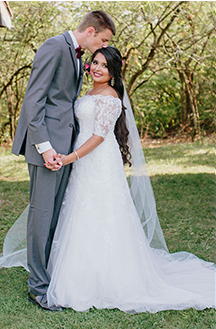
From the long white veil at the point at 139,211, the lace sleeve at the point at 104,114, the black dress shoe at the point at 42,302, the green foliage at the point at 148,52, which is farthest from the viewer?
the green foliage at the point at 148,52

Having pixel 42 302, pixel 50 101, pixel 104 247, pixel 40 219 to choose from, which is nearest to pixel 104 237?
pixel 104 247

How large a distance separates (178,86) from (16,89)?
16.8 feet

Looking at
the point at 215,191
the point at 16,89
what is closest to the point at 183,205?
the point at 215,191

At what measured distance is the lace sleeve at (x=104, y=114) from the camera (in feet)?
8.12

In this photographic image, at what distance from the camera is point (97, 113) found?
2.49 meters

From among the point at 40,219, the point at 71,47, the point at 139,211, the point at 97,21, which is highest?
the point at 97,21

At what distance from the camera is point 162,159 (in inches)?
308

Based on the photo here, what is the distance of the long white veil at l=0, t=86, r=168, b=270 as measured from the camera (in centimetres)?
297

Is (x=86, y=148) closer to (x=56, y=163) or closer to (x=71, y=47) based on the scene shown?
(x=56, y=163)

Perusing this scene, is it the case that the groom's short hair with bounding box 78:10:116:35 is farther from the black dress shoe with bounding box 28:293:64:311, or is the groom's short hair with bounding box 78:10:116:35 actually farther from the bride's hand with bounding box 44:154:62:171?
the black dress shoe with bounding box 28:293:64:311

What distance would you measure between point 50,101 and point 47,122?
0.48ft

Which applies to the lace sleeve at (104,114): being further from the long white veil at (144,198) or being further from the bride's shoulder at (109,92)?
the long white veil at (144,198)

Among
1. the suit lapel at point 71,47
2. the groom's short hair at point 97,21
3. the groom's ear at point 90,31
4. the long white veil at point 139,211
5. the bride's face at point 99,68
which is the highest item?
the groom's short hair at point 97,21

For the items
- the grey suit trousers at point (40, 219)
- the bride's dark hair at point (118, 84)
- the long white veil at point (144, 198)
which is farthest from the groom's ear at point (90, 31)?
the grey suit trousers at point (40, 219)
